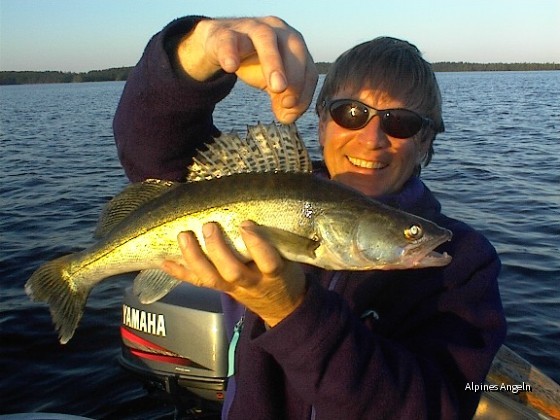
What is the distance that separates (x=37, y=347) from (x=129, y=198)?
5269 millimetres

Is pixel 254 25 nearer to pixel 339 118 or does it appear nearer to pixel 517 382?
pixel 339 118

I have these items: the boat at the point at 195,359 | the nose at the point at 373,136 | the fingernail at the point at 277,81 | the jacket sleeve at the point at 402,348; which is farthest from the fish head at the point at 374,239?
the boat at the point at 195,359

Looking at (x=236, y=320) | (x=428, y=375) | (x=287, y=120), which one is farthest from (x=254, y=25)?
(x=236, y=320)

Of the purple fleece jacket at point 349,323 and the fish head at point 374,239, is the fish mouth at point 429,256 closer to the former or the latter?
the fish head at point 374,239

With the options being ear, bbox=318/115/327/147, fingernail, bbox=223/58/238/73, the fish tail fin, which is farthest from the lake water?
fingernail, bbox=223/58/238/73

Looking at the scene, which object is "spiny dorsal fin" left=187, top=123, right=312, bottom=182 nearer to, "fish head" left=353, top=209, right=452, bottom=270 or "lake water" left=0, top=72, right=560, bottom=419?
"fish head" left=353, top=209, right=452, bottom=270

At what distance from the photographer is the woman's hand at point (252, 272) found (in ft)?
7.97

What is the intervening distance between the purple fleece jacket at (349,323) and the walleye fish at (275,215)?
0.93 feet

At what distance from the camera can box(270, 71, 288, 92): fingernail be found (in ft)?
7.14

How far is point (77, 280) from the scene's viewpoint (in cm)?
342

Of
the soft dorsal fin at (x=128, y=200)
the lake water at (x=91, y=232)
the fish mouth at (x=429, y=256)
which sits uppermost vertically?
the soft dorsal fin at (x=128, y=200)

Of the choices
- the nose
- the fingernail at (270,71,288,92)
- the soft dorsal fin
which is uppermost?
the fingernail at (270,71,288,92)

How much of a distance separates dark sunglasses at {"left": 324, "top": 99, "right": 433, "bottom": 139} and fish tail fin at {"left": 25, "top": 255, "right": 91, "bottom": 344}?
1947mm

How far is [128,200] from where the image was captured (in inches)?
128
